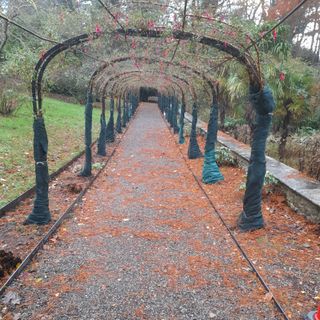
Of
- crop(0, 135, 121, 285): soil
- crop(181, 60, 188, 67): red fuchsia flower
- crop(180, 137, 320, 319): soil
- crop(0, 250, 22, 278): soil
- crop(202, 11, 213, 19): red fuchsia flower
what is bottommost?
crop(0, 135, 121, 285): soil

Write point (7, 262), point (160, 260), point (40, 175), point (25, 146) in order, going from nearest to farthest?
point (7, 262), point (160, 260), point (40, 175), point (25, 146)

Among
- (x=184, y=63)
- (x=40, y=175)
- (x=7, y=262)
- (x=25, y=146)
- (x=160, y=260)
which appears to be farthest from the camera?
(x=25, y=146)

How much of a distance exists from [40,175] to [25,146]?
5766mm

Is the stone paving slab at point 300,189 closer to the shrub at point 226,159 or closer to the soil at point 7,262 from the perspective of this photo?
the shrub at point 226,159

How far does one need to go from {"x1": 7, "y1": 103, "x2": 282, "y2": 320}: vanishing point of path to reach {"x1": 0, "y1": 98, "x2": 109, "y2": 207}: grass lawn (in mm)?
1713

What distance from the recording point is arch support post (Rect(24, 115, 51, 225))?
5.94 m

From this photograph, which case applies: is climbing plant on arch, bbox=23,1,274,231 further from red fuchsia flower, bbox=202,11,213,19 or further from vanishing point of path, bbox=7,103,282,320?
vanishing point of path, bbox=7,103,282,320

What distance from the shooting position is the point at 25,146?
11289mm

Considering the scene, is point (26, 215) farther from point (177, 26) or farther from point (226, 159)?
point (226, 159)

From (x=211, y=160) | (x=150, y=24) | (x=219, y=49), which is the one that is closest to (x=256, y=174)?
(x=219, y=49)

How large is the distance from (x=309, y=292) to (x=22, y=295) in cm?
338

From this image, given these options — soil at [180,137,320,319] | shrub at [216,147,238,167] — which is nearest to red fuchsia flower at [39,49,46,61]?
soil at [180,137,320,319]

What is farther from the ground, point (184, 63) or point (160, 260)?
point (184, 63)

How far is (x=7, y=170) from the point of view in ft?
28.3
